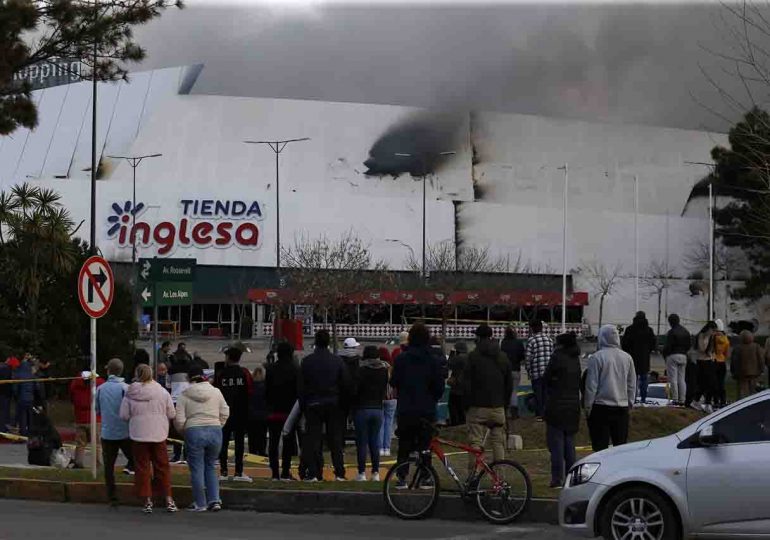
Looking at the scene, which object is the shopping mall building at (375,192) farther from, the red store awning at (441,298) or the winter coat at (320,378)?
the winter coat at (320,378)

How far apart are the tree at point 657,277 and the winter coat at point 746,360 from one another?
51.6m

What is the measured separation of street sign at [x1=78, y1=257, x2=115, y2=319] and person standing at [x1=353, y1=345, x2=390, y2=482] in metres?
2.91

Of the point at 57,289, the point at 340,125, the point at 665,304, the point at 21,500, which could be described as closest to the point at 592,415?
the point at 21,500

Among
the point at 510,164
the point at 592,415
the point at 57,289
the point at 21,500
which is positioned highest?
the point at 510,164

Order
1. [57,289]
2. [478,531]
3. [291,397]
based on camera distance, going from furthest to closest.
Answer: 1. [57,289]
2. [291,397]
3. [478,531]

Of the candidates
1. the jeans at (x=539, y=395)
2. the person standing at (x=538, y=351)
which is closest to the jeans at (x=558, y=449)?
the person standing at (x=538, y=351)

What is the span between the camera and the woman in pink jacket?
40.7ft

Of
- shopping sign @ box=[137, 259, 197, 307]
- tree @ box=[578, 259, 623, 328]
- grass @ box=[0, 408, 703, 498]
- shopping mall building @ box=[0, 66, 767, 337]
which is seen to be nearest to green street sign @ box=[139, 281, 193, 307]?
shopping sign @ box=[137, 259, 197, 307]

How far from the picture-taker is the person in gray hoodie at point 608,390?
12.2m

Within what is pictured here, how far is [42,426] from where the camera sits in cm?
1617

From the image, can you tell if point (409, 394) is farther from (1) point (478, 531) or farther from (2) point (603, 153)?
(2) point (603, 153)

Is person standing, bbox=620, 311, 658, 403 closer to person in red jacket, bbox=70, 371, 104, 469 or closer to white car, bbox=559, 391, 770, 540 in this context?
person in red jacket, bbox=70, 371, 104, 469

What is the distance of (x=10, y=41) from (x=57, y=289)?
433 inches

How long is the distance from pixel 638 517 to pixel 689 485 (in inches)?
17.5
